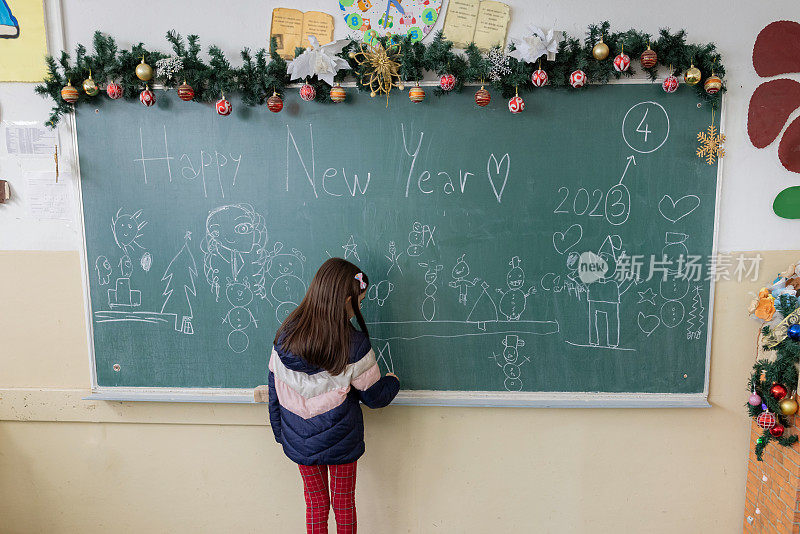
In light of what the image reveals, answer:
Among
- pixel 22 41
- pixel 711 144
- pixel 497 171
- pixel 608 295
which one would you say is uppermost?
pixel 22 41

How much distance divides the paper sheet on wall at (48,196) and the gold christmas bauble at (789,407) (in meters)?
3.60

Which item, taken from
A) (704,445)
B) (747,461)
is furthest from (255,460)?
(747,461)

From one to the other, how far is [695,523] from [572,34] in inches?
103

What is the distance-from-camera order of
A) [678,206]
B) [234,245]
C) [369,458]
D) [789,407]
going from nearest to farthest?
1. [789,407]
2. [678,206]
3. [234,245]
4. [369,458]

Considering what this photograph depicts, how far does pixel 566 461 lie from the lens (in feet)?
8.40

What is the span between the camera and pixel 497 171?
2.39 meters

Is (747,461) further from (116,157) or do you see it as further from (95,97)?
(95,97)

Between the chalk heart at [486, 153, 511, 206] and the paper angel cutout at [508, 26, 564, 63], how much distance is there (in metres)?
0.46

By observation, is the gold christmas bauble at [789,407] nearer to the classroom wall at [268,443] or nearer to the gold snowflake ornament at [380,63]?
the classroom wall at [268,443]

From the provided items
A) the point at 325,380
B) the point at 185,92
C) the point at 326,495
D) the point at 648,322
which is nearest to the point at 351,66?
the point at 185,92

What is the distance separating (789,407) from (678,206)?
1025mm

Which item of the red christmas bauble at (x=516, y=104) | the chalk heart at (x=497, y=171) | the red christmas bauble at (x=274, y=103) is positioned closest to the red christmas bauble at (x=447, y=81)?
the red christmas bauble at (x=516, y=104)

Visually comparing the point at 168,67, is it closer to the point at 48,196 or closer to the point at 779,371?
the point at 48,196

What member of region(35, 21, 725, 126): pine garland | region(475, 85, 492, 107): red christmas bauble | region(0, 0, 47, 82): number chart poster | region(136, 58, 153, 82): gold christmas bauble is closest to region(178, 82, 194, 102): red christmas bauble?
region(35, 21, 725, 126): pine garland
